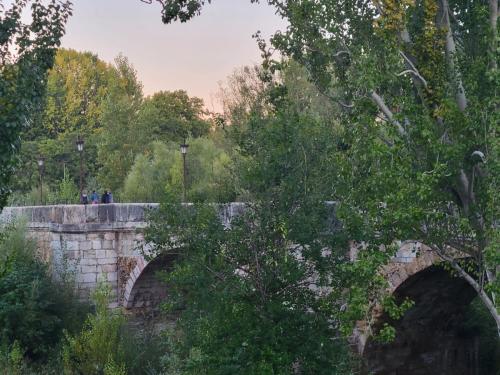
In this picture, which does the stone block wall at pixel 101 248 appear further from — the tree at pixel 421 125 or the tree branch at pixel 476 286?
the tree branch at pixel 476 286

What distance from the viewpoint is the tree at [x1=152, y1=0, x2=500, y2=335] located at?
435 inches

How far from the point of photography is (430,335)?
885 inches

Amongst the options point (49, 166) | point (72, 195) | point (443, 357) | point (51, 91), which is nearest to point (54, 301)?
point (443, 357)

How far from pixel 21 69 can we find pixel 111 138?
86.7 ft

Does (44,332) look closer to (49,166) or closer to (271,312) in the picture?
(271,312)

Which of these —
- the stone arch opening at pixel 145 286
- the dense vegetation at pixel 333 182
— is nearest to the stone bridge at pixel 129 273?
the stone arch opening at pixel 145 286

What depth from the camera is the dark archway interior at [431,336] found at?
19344 mm

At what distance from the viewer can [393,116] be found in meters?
11.5

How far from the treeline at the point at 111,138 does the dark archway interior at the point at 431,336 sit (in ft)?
35.4

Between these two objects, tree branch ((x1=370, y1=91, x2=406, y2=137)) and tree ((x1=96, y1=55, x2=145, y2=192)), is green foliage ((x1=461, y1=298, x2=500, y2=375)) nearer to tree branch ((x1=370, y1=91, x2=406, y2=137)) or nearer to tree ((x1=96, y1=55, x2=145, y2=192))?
tree branch ((x1=370, y1=91, x2=406, y2=137))

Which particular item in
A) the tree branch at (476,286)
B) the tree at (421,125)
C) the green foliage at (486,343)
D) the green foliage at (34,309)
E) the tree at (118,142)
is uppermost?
the tree at (118,142)

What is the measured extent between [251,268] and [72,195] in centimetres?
2347

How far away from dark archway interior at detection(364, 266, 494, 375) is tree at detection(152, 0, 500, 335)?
20.7 ft

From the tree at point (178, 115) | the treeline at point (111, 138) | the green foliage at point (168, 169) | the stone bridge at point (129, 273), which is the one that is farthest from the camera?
the tree at point (178, 115)
